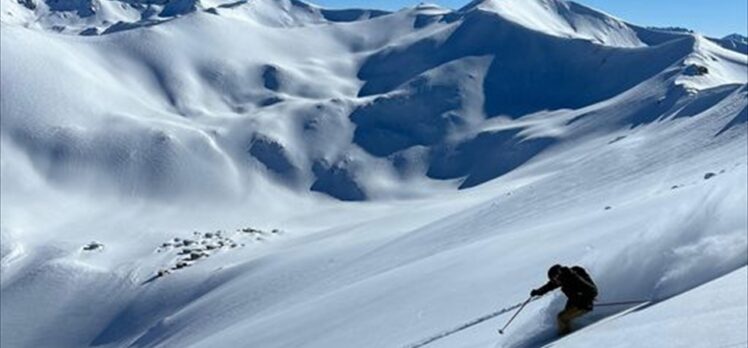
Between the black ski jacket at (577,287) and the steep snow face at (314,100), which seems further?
the steep snow face at (314,100)

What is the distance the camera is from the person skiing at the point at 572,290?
1002cm

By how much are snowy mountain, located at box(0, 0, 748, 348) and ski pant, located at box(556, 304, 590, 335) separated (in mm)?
271

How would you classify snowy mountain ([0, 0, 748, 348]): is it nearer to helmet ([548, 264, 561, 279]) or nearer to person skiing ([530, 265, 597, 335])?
person skiing ([530, 265, 597, 335])

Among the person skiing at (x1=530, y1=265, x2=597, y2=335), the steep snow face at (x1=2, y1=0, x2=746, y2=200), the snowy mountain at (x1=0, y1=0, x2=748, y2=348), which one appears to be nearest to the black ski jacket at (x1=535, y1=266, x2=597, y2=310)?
the person skiing at (x1=530, y1=265, x2=597, y2=335)

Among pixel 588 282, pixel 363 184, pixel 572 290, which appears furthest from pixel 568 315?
pixel 363 184

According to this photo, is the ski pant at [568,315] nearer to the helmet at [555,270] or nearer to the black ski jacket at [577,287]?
the black ski jacket at [577,287]

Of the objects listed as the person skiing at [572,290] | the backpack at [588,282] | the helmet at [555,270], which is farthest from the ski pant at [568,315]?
the helmet at [555,270]

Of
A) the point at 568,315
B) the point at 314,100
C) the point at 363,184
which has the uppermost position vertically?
the point at 314,100

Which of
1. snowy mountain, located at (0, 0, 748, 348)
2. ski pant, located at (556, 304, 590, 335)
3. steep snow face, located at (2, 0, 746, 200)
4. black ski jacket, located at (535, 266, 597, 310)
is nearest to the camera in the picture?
black ski jacket, located at (535, 266, 597, 310)

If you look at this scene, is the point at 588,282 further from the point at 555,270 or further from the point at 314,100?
the point at 314,100

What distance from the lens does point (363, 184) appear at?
424ft

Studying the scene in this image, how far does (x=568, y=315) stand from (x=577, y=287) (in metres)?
0.39

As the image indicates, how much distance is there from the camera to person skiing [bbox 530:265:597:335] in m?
10.0

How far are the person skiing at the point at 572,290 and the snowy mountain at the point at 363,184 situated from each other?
303 mm
